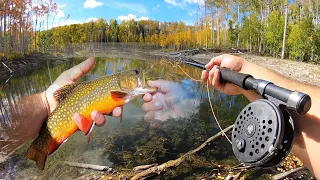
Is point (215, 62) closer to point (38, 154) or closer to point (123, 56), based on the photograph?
point (38, 154)

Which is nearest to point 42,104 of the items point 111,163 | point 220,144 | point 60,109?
point 60,109

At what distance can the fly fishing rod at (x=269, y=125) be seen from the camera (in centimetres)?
87

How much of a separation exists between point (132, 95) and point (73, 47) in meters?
1.34

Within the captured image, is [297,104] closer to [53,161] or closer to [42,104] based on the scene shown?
[42,104]

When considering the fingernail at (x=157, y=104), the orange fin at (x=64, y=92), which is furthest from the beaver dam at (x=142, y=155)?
the orange fin at (x=64, y=92)

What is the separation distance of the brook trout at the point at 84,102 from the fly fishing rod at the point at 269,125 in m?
0.41

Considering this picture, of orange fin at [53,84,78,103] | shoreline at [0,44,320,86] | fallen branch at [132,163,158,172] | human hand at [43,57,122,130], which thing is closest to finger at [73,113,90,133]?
human hand at [43,57,122,130]

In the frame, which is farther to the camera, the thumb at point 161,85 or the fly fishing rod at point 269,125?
the thumb at point 161,85

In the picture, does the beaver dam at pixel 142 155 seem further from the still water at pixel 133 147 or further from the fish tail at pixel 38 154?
the fish tail at pixel 38 154

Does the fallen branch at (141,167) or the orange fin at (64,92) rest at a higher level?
the orange fin at (64,92)

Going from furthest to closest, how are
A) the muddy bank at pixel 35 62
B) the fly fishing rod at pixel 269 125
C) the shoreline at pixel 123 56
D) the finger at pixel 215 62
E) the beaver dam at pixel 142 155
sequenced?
the beaver dam at pixel 142 155, the muddy bank at pixel 35 62, the shoreline at pixel 123 56, the finger at pixel 215 62, the fly fishing rod at pixel 269 125

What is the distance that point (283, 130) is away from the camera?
0.88 m

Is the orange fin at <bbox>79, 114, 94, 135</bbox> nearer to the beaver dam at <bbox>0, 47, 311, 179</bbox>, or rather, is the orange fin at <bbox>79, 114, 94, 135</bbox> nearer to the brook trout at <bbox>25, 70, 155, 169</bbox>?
the brook trout at <bbox>25, 70, 155, 169</bbox>

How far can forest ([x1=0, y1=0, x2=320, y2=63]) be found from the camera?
9.26 feet
